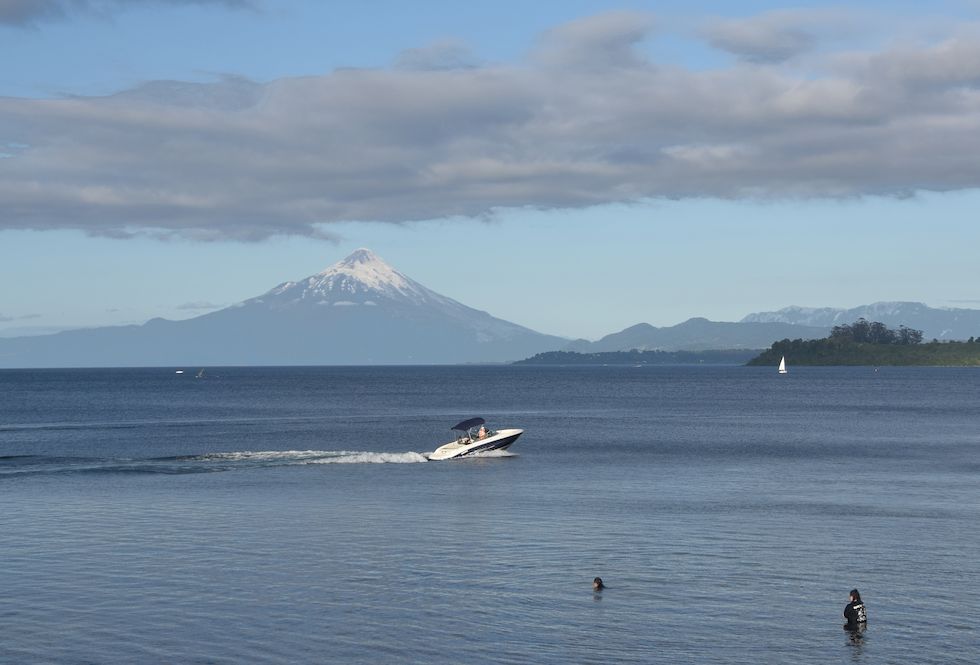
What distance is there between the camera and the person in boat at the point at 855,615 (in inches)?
1620

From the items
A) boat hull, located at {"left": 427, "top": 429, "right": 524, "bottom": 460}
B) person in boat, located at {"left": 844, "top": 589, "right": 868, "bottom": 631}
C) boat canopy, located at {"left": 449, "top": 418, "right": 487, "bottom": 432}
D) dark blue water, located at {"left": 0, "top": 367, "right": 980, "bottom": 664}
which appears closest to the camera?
dark blue water, located at {"left": 0, "top": 367, "right": 980, "bottom": 664}

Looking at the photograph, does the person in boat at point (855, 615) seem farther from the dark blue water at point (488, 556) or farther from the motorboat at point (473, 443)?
the motorboat at point (473, 443)

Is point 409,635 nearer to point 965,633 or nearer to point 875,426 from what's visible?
point 965,633

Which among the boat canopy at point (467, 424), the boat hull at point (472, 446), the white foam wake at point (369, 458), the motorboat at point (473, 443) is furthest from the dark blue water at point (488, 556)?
the boat canopy at point (467, 424)

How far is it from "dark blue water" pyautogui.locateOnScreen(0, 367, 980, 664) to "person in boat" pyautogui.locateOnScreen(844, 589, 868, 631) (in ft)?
1.44

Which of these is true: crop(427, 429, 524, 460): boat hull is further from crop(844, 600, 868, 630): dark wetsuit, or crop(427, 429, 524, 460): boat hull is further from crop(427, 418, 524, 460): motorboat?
crop(844, 600, 868, 630): dark wetsuit

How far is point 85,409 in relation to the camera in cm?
19550

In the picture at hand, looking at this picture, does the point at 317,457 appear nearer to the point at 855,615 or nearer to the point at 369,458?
the point at 369,458

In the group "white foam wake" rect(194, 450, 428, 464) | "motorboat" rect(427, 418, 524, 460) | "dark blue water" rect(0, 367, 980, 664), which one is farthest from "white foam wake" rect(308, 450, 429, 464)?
"motorboat" rect(427, 418, 524, 460)

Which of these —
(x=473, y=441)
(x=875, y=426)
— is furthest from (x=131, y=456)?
(x=875, y=426)

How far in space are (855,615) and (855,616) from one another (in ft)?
0.12

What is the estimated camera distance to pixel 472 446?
104938mm

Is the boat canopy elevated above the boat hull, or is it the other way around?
the boat canopy

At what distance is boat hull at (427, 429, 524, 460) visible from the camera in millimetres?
103812
